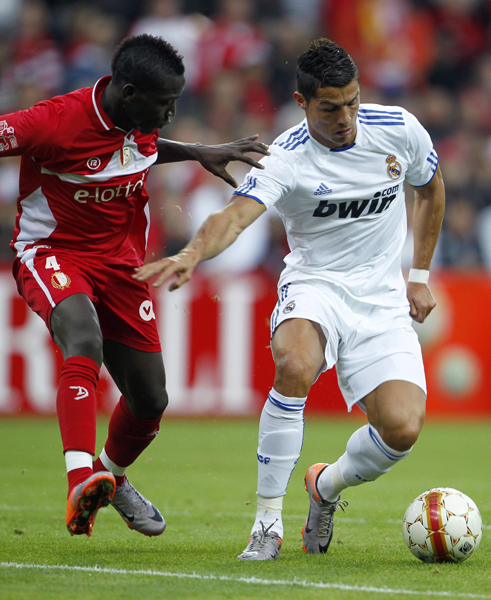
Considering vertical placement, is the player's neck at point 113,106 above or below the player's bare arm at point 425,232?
above

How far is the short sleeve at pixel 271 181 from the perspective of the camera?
457 cm

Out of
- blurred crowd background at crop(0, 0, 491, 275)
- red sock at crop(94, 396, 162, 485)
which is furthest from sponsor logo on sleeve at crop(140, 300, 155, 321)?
blurred crowd background at crop(0, 0, 491, 275)

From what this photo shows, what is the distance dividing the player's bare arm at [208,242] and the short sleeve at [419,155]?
3.29 feet

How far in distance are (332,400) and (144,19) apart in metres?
6.05

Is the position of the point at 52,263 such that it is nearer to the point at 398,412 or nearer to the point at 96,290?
the point at 96,290

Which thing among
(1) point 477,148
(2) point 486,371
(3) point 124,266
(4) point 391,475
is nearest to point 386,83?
(1) point 477,148

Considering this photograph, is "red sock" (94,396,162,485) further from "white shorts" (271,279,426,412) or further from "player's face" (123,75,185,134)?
"player's face" (123,75,185,134)

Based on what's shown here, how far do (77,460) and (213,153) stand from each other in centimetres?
193

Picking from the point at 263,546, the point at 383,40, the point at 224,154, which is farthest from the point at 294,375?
the point at 383,40

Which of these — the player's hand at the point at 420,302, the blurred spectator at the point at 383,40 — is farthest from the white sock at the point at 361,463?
the blurred spectator at the point at 383,40

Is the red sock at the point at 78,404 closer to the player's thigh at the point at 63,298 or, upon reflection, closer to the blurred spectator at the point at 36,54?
the player's thigh at the point at 63,298

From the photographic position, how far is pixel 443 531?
4.39m

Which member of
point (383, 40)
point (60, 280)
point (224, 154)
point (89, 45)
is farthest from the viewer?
point (383, 40)

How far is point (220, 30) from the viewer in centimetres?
1311
